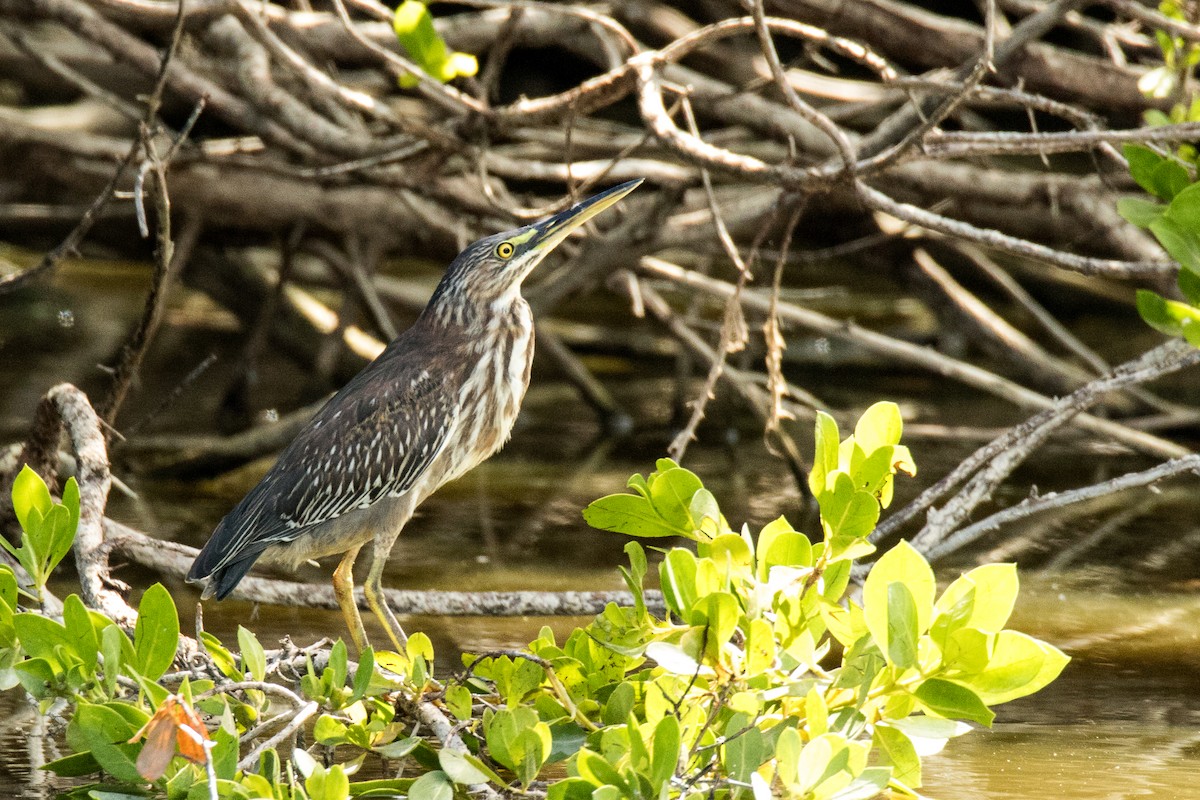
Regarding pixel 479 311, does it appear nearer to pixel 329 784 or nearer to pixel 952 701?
pixel 329 784

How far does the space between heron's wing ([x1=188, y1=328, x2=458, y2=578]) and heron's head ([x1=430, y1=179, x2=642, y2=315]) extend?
0.22m

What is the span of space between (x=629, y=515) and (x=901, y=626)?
622 millimetres

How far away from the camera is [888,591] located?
2.34 m

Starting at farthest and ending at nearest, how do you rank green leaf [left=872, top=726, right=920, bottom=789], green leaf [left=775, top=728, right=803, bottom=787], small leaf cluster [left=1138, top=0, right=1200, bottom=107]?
small leaf cluster [left=1138, top=0, right=1200, bottom=107], green leaf [left=872, top=726, right=920, bottom=789], green leaf [left=775, top=728, right=803, bottom=787]

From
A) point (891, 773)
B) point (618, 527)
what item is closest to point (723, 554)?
point (618, 527)

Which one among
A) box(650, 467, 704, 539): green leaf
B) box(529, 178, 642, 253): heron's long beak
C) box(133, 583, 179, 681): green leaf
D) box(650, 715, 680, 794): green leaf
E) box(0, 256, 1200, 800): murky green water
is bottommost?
box(0, 256, 1200, 800): murky green water

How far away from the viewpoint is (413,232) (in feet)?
20.9

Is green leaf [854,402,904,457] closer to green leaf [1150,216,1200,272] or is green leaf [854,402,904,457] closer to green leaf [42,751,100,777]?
green leaf [1150,216,1200,272]

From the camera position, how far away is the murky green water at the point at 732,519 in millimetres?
3408

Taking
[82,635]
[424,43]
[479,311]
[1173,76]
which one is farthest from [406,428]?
[1173,76]

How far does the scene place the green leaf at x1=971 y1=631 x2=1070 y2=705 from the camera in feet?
7.89

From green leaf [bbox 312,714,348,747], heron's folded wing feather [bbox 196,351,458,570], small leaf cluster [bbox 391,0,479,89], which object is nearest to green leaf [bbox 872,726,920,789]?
green leaf [bbox 312,714,348,747]

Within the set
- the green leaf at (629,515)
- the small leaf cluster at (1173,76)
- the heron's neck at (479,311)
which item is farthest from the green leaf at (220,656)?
the small leaf cluster at (1173,76)

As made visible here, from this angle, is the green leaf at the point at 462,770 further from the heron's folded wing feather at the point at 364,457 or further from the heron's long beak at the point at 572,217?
the heron's long beak at the point at 572,217
